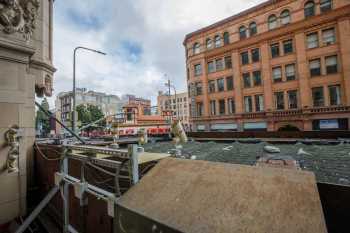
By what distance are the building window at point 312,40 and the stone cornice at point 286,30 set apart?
1.06 meters

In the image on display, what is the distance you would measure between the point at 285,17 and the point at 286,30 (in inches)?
75.1

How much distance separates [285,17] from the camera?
22.8 metres

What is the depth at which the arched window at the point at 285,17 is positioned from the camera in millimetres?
22642

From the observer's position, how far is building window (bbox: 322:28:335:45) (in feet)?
66.3

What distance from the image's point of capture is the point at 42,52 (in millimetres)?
6781

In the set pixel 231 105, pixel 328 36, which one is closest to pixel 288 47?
pixel 328 36

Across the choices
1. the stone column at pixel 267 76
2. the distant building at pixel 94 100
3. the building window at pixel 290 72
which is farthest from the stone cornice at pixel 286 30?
the distant building at pixel 94 100

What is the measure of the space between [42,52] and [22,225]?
5787 millimetres

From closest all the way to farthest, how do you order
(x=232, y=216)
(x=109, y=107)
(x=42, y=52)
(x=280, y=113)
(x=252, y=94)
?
(x=232, y=216)
(x=42, y=52)
(x=280, y=113)
(x=252, y=94)
(x=109, y=107)

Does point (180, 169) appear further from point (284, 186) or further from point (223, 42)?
point (223, 42)

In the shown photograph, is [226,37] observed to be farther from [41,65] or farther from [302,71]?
[41,65]

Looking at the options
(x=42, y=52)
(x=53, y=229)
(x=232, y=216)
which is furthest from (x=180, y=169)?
(x=42, y=52)

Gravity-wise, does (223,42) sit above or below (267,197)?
above

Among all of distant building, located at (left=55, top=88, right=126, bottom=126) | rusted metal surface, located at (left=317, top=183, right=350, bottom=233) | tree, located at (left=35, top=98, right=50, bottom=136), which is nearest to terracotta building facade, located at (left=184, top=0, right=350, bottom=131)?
tree, located at (left=35, top=98, right=50, bottom=136)
